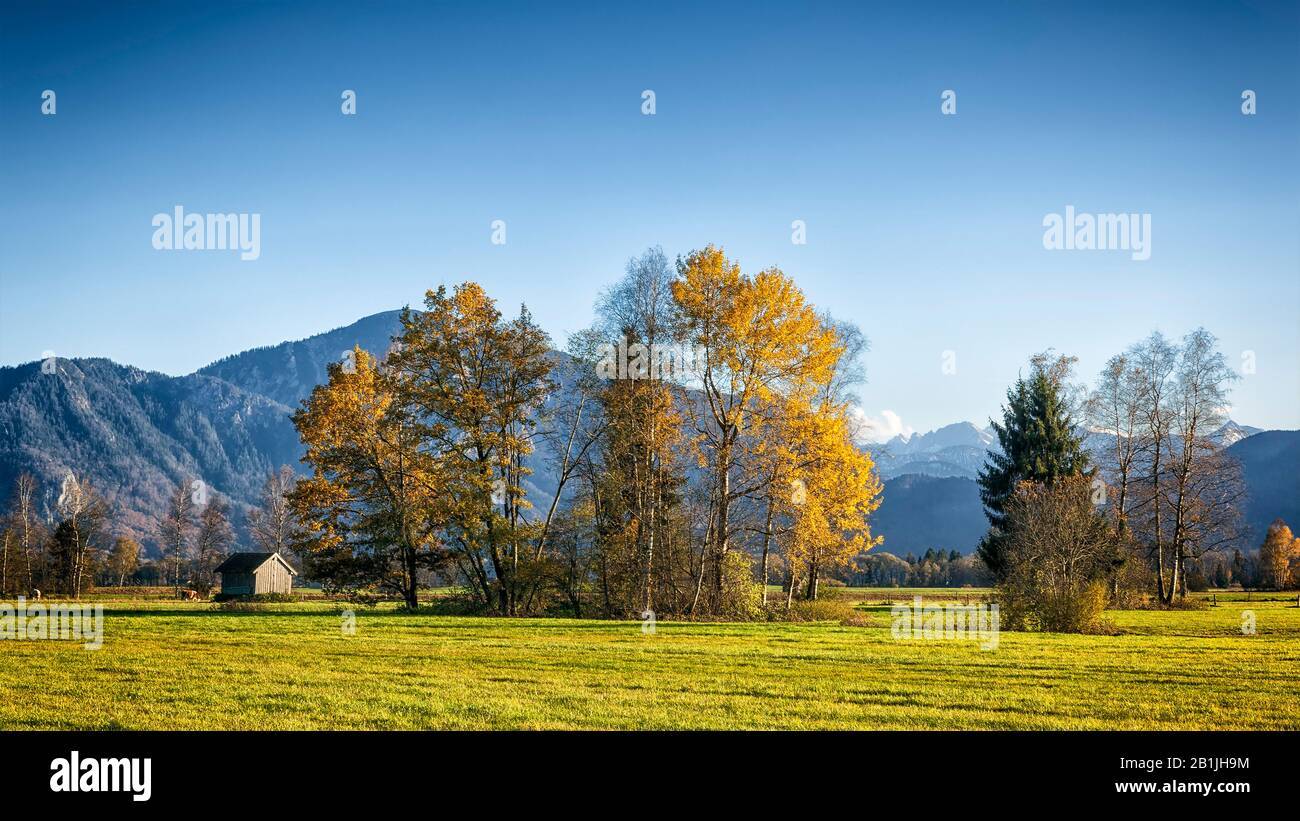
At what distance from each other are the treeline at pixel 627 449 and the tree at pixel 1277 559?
209 ft

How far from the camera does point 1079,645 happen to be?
21109 millimetres

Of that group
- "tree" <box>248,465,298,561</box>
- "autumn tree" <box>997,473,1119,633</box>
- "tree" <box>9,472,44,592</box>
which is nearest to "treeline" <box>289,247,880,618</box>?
"autumn tree" <box>997,473,1119,633</box>

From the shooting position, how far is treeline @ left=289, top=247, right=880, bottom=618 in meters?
30.1

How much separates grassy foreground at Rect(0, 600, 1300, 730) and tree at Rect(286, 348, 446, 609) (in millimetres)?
12249

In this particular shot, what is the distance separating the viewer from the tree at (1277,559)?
78.2m

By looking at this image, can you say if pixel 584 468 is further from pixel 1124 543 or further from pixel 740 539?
pixel 1124 543

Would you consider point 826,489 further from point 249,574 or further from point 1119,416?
point 249,574

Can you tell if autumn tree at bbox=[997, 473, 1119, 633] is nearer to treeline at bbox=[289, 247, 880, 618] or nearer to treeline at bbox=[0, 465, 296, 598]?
treeline at bbox=[289, 247, 880, 618]

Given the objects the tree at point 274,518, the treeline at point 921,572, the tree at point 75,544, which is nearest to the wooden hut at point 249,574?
the tree at point 274,518

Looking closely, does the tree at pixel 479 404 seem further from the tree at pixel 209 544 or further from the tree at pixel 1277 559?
the tree at pixel 1277 559

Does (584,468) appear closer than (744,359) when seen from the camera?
No
